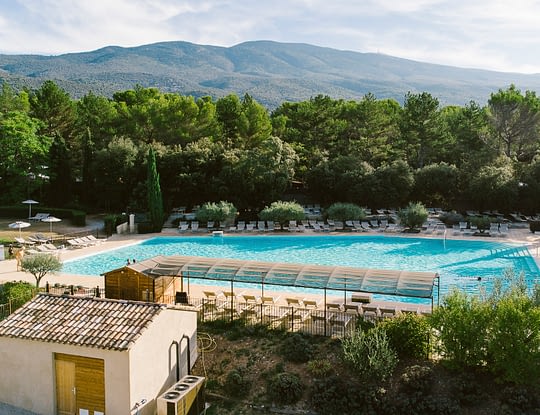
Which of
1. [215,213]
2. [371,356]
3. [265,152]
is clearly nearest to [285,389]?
[371,356]

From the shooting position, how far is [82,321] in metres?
11.9

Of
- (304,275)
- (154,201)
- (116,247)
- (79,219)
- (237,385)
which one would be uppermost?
(154,201)

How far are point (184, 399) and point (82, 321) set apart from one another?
2.74 meters

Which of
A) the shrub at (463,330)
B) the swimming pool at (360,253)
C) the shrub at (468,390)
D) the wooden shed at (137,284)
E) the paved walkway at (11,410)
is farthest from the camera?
the swimming pool at (360,253)

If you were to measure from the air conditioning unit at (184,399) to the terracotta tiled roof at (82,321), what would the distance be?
1.41 m

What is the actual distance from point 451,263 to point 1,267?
18.7m

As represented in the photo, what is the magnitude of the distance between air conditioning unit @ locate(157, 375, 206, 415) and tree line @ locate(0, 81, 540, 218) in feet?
71.8

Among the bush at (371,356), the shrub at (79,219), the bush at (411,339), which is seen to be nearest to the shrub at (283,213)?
the shrub at (79,219)

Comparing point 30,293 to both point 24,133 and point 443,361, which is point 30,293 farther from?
point 24,133

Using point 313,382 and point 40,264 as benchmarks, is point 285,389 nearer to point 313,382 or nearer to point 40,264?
point 313,382

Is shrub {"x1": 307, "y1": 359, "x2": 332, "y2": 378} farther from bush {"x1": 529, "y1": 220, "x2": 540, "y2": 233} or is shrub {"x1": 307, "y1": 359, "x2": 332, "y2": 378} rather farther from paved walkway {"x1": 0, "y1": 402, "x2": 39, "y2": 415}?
bush {"x1": 529, "y1": 220, "x2": 540, "y2": 233}

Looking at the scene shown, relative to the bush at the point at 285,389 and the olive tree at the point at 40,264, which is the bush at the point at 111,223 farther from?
the bush at the point at 285,389

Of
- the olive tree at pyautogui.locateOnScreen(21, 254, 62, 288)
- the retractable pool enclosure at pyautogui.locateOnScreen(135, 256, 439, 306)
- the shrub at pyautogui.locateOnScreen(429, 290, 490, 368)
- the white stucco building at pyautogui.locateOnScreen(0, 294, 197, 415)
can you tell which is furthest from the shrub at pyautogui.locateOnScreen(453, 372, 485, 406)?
the olive tree at pyautogui.locateOnScreen(21, 254, 62, 288)

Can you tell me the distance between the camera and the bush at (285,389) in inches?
478
